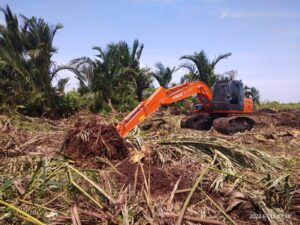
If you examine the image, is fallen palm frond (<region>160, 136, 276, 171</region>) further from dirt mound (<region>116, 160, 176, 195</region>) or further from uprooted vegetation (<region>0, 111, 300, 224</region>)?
dirt mound (<region>116, 160, 176, 195</region>)

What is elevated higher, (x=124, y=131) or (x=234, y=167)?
(x=124, y=131)

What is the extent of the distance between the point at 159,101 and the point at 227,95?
13.0ft

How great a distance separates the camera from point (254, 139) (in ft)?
33.8

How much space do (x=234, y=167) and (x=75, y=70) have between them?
12.7 meters

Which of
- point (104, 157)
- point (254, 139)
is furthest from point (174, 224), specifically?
point (254, 139)

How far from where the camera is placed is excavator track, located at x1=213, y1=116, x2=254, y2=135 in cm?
1180

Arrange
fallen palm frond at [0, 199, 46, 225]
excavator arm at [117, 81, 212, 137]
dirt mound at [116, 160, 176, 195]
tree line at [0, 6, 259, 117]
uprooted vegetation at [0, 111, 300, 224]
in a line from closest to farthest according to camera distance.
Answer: fallen palm frond at [0, 199, 46, 225] → uprooted vegetation at [0, 111, 300, 224] → dirt mound at [116, 160, 176, 195] → excavator arm at [117, 81, 212, 137] → tree line at [0, 6, 259, 117]

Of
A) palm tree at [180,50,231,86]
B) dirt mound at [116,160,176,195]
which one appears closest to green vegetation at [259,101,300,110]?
palm tree at [180,50,231,86]

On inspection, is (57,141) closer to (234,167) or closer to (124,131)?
(124,131)

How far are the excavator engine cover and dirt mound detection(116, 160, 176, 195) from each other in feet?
24.3

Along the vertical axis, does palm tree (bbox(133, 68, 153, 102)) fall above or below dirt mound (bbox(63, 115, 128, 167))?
above

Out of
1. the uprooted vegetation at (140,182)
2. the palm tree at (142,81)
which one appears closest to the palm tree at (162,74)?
the palm tree at (142,81)

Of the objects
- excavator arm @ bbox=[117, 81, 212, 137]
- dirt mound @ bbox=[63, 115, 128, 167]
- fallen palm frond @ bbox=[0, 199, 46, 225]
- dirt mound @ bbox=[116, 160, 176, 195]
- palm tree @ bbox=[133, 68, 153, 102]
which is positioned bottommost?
dirt mound @ bbox=[116, 160, 176, 195]

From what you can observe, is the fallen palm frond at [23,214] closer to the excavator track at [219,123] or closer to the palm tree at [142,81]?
the excavator track at [219,123]
